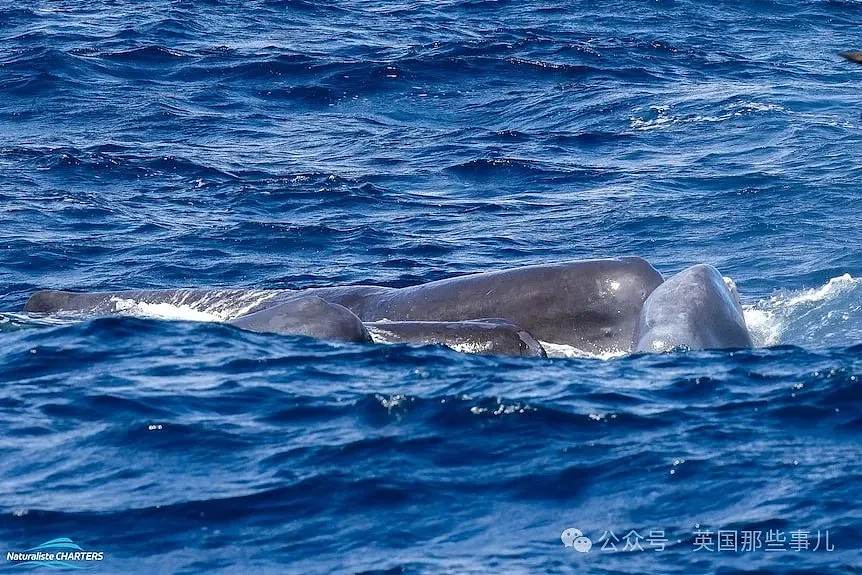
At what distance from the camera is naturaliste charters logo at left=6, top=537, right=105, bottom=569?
7.51 m

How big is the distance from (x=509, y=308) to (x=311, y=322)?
2259 mm

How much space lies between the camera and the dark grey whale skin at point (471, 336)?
478 inches

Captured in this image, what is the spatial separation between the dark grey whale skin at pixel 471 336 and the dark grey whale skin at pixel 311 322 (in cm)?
34

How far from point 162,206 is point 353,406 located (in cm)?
1233

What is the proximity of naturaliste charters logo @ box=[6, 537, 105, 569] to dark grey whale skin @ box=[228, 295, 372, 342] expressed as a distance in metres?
4.64

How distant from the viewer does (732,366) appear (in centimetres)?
1089

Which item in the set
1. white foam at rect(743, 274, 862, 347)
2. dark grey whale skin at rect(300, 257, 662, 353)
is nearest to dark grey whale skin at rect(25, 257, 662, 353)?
dark grey whale skin at rect(300, 257, 662, 353)

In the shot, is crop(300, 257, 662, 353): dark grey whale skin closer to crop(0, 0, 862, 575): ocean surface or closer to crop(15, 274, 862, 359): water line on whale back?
crop(15, 274, 862, 359): water line on whale back

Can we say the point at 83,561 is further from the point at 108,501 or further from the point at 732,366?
the point at 732,366

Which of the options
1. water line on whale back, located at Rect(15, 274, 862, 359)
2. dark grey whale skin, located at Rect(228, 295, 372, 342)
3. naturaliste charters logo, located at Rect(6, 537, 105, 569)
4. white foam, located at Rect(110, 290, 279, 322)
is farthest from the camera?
white foam, located at Rect(110, 290, 279, 322)

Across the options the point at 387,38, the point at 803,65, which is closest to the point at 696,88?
the point at 803,65

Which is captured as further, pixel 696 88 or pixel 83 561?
pixel 696 88

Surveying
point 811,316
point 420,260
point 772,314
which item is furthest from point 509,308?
point 420,260

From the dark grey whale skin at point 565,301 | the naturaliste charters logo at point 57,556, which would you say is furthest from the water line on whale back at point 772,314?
the naturaliste charters logo at point 57,556
